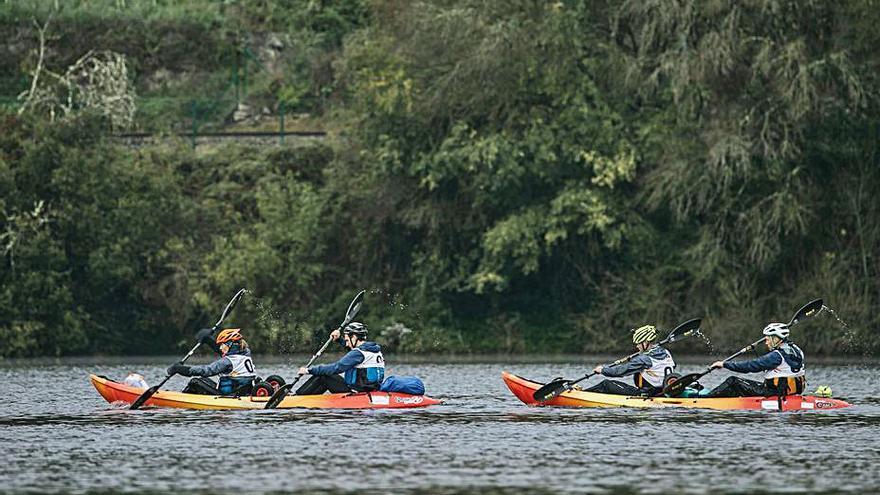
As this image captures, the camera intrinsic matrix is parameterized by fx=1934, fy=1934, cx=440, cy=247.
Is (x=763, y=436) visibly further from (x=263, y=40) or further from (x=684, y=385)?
(x=263, y=40)

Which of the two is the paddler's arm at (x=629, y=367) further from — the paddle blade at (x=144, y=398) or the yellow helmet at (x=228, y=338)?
the paddle blade at (x=144, y=398)

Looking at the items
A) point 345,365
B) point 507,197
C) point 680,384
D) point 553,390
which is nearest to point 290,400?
point 345,365

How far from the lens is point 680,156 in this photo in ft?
208

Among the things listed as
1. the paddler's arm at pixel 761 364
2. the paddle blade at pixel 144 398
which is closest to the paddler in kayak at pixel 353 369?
the paddle blade at pixel 144 398

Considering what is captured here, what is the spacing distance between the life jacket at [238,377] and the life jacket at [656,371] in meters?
8.14

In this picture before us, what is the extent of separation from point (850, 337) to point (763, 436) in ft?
91.0

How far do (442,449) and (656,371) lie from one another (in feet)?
30.1

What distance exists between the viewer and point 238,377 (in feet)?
133

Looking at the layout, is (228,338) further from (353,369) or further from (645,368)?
(645,368)

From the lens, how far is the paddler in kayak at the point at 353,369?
131 ft

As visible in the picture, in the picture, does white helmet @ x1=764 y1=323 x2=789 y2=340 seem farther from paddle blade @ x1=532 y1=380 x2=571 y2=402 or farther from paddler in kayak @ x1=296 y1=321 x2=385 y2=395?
paddler in kayak @ x1=296 y1=321 x2=385 y2=395

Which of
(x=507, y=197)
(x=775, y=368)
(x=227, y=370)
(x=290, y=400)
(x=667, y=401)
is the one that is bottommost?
(x=667, y=401)

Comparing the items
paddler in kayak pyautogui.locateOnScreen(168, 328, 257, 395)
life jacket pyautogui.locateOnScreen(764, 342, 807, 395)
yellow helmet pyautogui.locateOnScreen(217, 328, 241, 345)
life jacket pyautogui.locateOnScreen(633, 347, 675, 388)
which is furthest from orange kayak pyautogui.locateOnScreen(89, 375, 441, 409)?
life jacket pyautogui.locateOnScreen(764, 342, 807, 395)

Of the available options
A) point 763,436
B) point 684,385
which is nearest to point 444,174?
point 684,385
